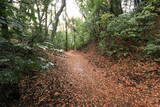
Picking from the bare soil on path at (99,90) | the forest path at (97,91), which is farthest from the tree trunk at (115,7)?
the forest path at (97,91)

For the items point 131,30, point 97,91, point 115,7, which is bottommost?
point 97,91

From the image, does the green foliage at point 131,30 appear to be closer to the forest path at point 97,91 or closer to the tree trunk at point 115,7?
the forest path at point 97,91

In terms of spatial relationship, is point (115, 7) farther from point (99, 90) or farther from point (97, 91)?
point (97, 91)

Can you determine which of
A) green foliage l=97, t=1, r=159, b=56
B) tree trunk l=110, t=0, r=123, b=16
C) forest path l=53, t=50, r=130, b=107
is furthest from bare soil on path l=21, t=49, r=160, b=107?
tree trunk l=110, t=0, r=123, b=16

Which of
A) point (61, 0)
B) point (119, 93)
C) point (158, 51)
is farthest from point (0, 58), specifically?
point (61, 0)

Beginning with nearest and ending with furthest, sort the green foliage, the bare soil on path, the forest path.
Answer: the bare soil on path, the forest path, the green foliage

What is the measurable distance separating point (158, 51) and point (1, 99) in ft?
25.1

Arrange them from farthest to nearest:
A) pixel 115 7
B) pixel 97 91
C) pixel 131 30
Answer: pixel 115 7, pixel 131 30, pixel 97 91

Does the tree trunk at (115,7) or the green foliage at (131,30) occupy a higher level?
the tree trunk at (115,7)

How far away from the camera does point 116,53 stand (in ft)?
27.7

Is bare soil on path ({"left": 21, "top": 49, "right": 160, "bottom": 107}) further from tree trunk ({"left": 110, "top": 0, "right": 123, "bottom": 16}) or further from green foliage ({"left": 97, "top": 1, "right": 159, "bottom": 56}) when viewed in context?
tree trunk ({"left": 110, "top": 0, "right": 123, "bottom": 16})

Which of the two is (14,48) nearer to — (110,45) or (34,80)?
(34,80)

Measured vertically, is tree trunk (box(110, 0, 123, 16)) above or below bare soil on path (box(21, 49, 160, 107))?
above

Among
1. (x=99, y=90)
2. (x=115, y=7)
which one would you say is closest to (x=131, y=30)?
(x=115, y=7)
